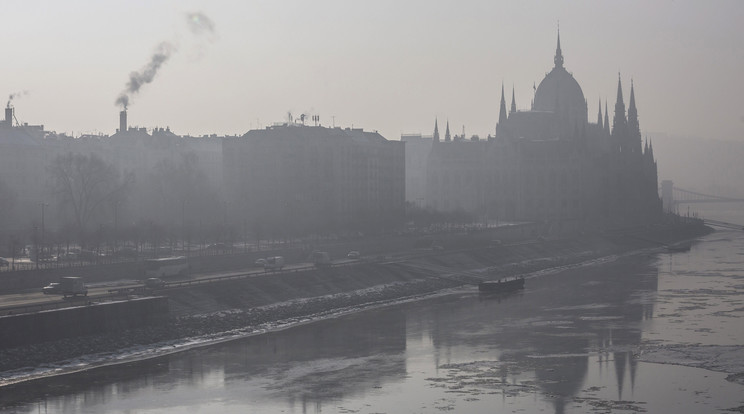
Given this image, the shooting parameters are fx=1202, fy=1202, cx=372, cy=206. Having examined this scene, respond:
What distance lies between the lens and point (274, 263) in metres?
81.6

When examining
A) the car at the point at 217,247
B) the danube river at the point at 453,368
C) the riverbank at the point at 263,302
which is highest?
the car at the point at 217,247

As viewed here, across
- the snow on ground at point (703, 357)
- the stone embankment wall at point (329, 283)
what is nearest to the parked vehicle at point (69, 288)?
the stone embankment wall at point (329, 283)

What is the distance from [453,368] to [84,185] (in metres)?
65.4

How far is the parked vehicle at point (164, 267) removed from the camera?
2918 inches

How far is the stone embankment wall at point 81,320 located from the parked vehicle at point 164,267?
12410mm

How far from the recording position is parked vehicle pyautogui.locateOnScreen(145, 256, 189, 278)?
74.1 meters

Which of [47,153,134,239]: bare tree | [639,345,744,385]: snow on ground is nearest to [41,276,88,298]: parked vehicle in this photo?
[639,345,744,385]: snow on ground

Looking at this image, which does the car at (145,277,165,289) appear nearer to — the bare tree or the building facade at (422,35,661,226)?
the bare tree

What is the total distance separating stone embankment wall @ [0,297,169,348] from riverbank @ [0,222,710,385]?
46 cm

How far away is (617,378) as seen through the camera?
4956cm

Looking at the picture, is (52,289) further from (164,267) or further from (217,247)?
(217,247)

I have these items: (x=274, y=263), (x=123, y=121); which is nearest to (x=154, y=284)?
(x=274, y=263)

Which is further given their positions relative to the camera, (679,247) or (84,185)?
(679,247)

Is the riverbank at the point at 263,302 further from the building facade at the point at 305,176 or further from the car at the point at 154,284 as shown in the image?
the building facade at the point at 305,176
